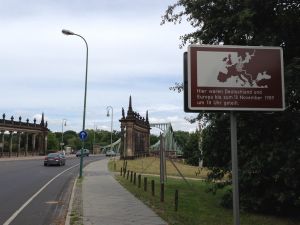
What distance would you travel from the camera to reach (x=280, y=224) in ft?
40.8

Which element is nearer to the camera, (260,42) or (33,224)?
(33,224)

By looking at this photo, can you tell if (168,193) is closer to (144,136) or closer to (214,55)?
(214,55)

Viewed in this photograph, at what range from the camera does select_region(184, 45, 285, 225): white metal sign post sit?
7055mm

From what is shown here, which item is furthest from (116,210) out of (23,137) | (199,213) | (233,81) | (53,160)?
(23,137)

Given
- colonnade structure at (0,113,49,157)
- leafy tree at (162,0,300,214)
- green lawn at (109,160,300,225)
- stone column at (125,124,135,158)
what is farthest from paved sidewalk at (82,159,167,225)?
colonnade structure at (0,113,49,157)

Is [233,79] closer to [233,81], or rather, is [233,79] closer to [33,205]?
→ [233,81]

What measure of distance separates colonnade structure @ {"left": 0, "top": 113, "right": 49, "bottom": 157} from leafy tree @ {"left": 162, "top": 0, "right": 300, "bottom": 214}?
67.5 m

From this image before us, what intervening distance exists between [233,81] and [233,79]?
0.10 feet

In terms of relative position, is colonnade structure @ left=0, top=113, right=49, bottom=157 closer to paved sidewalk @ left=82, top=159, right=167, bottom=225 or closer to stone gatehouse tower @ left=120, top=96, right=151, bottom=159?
stone gatehouse tower @ left=120, top=96, right=151, bottom=159

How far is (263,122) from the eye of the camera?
1341 cm

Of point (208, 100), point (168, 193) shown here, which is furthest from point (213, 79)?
point (168, 193)

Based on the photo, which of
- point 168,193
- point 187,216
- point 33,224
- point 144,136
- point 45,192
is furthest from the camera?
point 144,136

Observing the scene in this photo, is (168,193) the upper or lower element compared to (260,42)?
lower

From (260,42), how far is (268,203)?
4.43 meters
